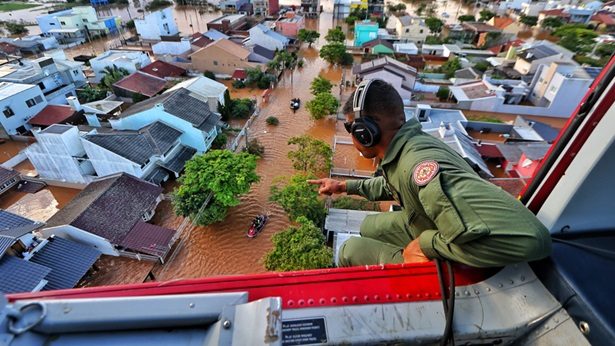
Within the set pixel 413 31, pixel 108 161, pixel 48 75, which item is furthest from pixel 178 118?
pixel 413 31

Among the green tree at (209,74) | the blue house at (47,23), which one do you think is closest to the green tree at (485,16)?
the green tree at (209,74)

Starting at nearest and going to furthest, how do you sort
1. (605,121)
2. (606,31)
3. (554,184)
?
(605,121) → (554,184) → (606,31)

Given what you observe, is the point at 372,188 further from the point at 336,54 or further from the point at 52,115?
the point at 336,54

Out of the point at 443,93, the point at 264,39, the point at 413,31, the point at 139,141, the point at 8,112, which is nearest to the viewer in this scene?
the point at 139,141

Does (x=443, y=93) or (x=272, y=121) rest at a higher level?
(x=443, y=93)

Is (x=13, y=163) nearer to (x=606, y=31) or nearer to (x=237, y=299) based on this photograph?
(x=237, y=299)

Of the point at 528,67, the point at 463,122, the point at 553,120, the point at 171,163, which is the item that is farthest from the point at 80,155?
the point at 528,67
